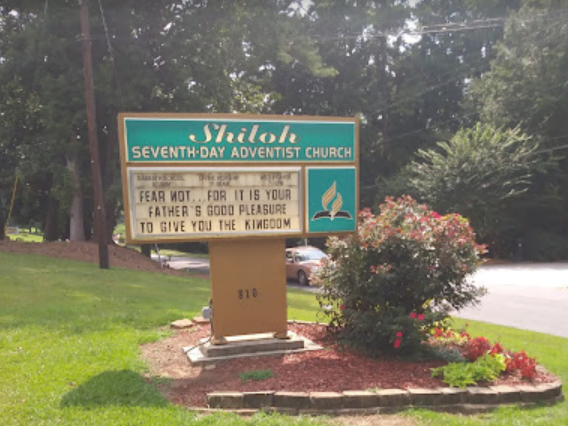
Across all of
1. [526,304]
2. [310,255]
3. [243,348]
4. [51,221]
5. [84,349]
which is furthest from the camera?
[51,221]

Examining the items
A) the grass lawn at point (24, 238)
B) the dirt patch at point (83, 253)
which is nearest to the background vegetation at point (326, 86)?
the grass lawn at point (24, 238)

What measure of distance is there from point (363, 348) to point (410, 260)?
1.26 meters

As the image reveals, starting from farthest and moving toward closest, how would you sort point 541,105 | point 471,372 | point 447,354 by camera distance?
point 541,105 → point 447,354 → point 471,372

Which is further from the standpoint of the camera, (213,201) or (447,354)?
(213,201)

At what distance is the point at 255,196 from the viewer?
6645 millimetres

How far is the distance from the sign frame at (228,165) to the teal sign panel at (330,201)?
0.14 feet

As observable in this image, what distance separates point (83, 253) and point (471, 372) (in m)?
17.7

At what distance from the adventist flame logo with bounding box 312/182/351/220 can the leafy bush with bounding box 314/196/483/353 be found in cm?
34

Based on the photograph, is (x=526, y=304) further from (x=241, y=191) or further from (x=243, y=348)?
(x=241, y=191)

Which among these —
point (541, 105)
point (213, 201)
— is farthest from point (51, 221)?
point (541, 105)

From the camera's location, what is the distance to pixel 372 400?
4816mm

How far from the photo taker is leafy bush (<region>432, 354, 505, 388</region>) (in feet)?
17.2

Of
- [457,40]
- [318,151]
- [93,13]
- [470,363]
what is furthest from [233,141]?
[457,40]

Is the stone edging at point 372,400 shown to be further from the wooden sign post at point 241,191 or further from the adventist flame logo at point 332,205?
the adventist flame logo at point 332,205
